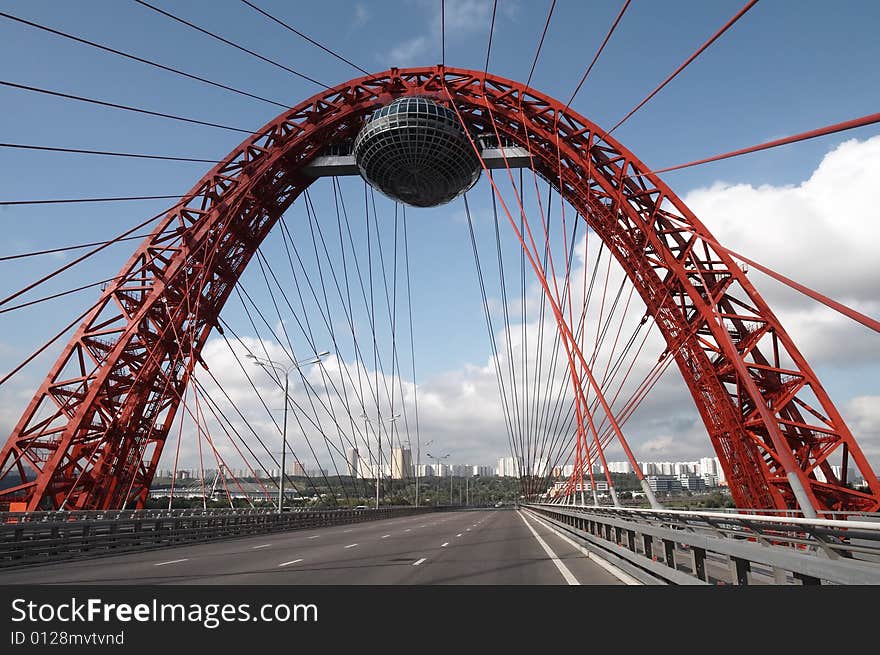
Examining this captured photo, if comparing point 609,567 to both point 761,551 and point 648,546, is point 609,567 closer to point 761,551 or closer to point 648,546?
point 648,546

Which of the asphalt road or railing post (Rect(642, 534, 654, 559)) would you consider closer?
railing post (Rect(642, 534, 654, 559))

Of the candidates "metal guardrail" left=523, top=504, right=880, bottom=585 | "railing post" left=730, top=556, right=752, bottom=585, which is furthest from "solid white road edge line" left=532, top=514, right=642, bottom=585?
"railing post" left=730, top=556, right=752, bottom=585

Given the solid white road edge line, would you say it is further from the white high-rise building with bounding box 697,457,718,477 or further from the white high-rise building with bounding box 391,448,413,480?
the white high-rise building with bounding box 697,457,718,477

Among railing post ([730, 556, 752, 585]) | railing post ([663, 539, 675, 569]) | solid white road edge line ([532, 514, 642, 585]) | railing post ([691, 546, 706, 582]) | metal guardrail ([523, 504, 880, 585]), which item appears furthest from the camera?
solid white road edge line ([532, 514, 642, 585])

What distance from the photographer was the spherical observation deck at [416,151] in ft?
114

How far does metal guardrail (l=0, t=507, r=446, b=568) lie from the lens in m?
16.6

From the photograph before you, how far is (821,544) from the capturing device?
5.49m

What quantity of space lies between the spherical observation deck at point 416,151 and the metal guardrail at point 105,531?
22649mm

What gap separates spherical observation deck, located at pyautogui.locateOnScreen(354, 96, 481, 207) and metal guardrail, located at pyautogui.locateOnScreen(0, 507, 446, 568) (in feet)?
74.3
